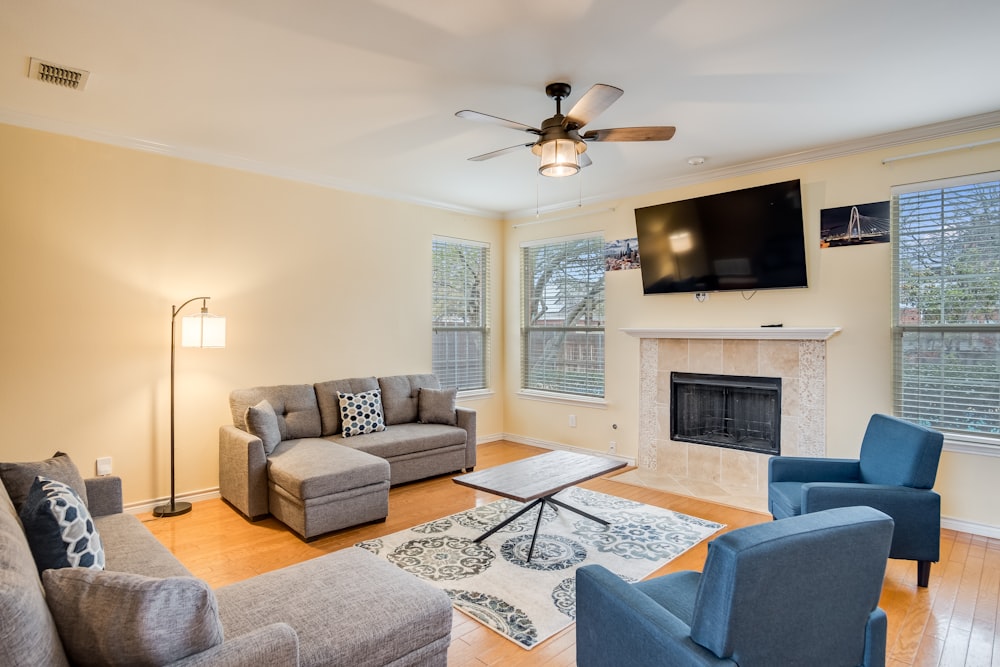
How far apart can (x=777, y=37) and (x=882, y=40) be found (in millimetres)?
516

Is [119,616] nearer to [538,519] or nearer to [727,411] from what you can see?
[538,519]

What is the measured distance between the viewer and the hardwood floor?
228 centimetres

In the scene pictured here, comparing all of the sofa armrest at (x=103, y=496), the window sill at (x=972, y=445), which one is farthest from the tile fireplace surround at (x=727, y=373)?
the sofa armrest at (x=103, y=496)

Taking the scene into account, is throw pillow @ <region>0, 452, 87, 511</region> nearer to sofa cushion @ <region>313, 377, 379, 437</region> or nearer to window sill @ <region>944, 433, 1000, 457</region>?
sofa cushion @ <region>313, 377, 379, 437</region>

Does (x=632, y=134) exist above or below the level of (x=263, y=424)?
above

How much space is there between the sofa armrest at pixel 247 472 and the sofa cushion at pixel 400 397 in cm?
138

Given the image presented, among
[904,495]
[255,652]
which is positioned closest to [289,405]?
[255,652]

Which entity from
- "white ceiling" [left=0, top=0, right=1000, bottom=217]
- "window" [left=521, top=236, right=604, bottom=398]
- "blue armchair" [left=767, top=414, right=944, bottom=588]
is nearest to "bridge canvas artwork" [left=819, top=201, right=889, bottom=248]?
"white ceiling" [left=0, top=0, right=1000, bottom=217]

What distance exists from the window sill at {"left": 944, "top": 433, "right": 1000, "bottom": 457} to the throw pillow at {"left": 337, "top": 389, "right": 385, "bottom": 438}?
4.33 m

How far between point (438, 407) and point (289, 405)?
137 centimetres

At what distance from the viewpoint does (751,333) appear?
4.42m

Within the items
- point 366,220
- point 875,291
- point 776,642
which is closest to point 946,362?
point 875,291

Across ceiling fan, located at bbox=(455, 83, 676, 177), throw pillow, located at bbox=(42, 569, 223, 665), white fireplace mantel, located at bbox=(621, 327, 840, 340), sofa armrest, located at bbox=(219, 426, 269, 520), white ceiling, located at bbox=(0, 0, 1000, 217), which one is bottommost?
sofa armrest, located at bbox=(219, 426, 269, 520)

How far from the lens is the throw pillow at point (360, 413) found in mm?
4582
